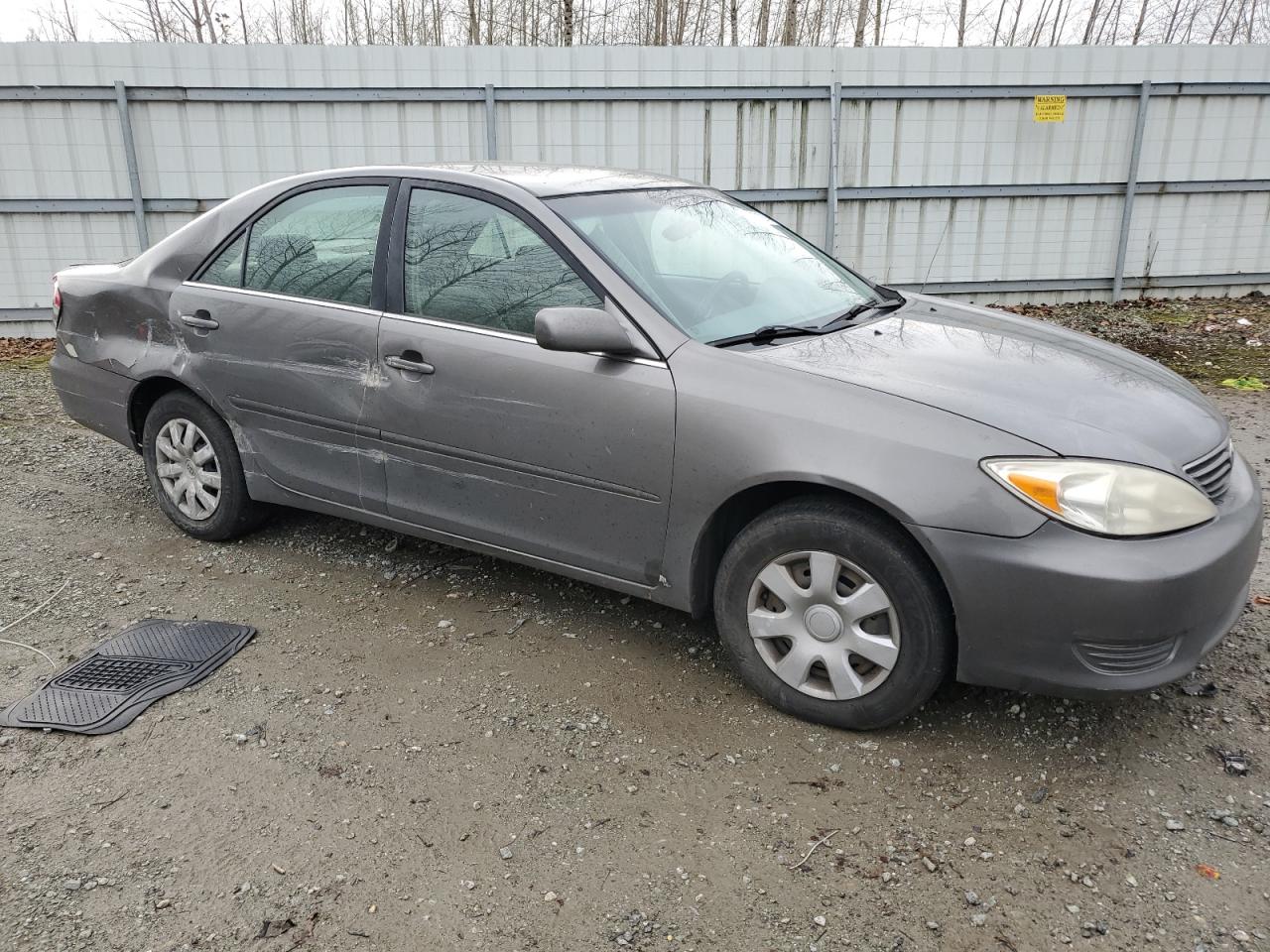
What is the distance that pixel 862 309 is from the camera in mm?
3695

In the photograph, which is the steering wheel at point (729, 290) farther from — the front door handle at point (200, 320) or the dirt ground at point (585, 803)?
the front door handle at point (200, 320)

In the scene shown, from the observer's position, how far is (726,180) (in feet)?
31.7

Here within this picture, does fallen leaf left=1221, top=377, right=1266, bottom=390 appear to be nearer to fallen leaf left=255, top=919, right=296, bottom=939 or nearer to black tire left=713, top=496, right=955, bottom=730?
black tire left=713, top=496, right=955, bottom=730

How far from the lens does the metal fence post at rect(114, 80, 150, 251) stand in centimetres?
890

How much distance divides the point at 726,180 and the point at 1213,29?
18120mm

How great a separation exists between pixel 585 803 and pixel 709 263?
1934mm

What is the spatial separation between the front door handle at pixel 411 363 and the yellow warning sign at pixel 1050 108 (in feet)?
27.3

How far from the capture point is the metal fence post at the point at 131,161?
29.2 ft

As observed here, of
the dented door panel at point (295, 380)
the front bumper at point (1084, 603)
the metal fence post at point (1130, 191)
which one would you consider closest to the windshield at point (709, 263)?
the dented door panel at point (295, 380)

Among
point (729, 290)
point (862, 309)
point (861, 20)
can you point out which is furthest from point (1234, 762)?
point (861, 20)

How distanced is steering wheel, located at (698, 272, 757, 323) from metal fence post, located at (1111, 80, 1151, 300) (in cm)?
803

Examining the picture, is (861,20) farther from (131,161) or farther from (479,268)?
(479,268)

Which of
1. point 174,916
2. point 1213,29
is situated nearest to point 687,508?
point 174,916

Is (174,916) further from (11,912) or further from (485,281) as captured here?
(485,281)
